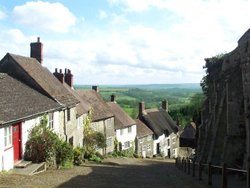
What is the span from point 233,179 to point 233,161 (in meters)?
2.15

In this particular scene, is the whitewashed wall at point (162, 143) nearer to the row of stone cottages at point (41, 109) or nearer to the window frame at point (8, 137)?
the row of stone cottages at point (41, 109)

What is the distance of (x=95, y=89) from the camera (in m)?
51.0

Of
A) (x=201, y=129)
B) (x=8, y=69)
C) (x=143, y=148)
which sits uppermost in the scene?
(x=8, y=69)

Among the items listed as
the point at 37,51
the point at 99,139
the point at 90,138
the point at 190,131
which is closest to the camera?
the point at 37,51

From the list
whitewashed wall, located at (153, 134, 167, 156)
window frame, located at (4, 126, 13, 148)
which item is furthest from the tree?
whitewashed wall, located at (153, 134, 167, 156)

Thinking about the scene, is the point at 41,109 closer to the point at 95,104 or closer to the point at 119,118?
the point at 95,104

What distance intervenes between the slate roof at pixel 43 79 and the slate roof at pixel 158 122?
1239 inches

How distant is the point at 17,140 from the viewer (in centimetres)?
2097

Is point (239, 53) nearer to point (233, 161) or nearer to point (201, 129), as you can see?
point (233, 161)

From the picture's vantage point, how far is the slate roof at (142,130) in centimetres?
5847

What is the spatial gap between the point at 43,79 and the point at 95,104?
54.1 feet

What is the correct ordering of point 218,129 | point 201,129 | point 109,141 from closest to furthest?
point 218,129, point 201,129, point 109,141

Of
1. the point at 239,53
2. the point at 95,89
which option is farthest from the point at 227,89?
the point at 95,89

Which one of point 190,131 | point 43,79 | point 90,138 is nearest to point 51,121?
point 43,79
